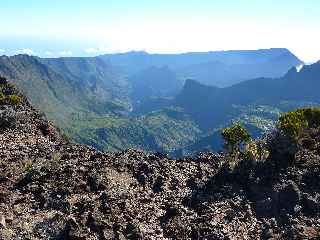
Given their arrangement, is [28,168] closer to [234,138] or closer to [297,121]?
[234,138]

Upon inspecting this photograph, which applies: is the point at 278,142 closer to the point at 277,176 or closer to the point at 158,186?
the point at 277,176

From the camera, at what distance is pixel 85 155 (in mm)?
61438

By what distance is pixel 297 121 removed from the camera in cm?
5903

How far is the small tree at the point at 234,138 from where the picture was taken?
197ft

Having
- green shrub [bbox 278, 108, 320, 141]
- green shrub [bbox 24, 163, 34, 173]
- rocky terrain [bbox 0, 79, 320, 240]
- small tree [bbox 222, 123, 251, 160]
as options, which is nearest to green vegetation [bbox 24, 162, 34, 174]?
green shrub [bbox 24, 163, 34, 173]

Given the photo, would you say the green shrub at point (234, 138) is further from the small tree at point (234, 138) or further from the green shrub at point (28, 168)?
the green shrub at point (28, 168)

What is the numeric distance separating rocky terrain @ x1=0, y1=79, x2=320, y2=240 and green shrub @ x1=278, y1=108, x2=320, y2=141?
5.19 feet

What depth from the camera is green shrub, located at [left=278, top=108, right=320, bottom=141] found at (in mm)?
57594

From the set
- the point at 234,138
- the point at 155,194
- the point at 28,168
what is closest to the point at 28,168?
the point at 28,168

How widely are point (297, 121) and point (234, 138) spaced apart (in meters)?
7.27

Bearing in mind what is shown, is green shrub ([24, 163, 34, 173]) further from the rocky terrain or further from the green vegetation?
the rocky terrain

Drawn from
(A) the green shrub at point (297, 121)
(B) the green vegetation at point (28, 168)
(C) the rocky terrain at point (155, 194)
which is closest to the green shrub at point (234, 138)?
(C) the rocky terrain at point (155, 194)

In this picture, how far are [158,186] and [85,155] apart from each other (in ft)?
38.8

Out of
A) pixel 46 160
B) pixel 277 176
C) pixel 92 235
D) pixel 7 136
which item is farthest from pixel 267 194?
pixel 7 136
